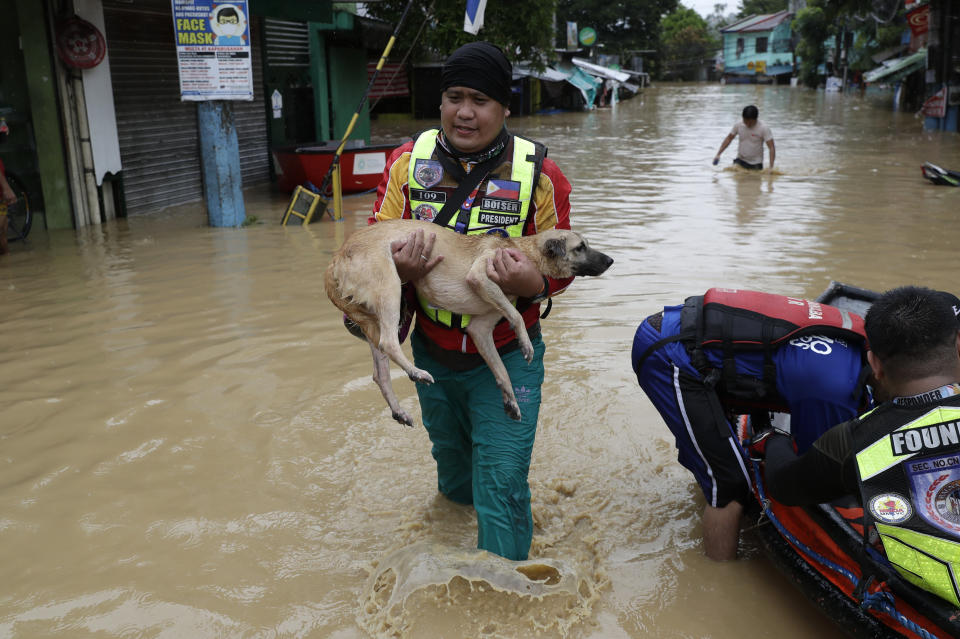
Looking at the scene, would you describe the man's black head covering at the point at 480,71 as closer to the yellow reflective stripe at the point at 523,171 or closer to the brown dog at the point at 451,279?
the yellow reflective stripe at the point at 523,171

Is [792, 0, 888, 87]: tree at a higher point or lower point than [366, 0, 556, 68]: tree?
higher

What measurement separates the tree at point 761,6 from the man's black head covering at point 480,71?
341ft

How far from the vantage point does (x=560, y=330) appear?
21.9ft

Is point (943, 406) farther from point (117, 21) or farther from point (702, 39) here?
point (702, 39)

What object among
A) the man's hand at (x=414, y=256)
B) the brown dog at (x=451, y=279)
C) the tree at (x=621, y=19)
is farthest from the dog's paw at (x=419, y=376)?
the tree at (x=621, y=19)

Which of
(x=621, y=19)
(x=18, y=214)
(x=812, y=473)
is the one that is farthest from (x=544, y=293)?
(x=621, y=19)

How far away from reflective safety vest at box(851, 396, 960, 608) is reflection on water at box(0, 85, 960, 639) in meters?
0.76

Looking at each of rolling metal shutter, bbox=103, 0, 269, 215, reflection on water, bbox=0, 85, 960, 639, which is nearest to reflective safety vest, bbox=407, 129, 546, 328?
reflection on water, bbox=0, 85, 960, 639

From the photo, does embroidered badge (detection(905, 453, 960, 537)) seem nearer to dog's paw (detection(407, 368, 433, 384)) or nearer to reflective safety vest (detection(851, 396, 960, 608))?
reflective safety vest (detection(851, 396, 960, 608))

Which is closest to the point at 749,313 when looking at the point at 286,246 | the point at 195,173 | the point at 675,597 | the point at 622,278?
the point at 675,597

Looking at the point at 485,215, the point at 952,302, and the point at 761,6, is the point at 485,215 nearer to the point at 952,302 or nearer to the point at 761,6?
the point at 952,302

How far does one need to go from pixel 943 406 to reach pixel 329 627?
233 centimetres

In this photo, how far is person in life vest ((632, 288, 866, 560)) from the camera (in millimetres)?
3203

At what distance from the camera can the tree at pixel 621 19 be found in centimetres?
6550
